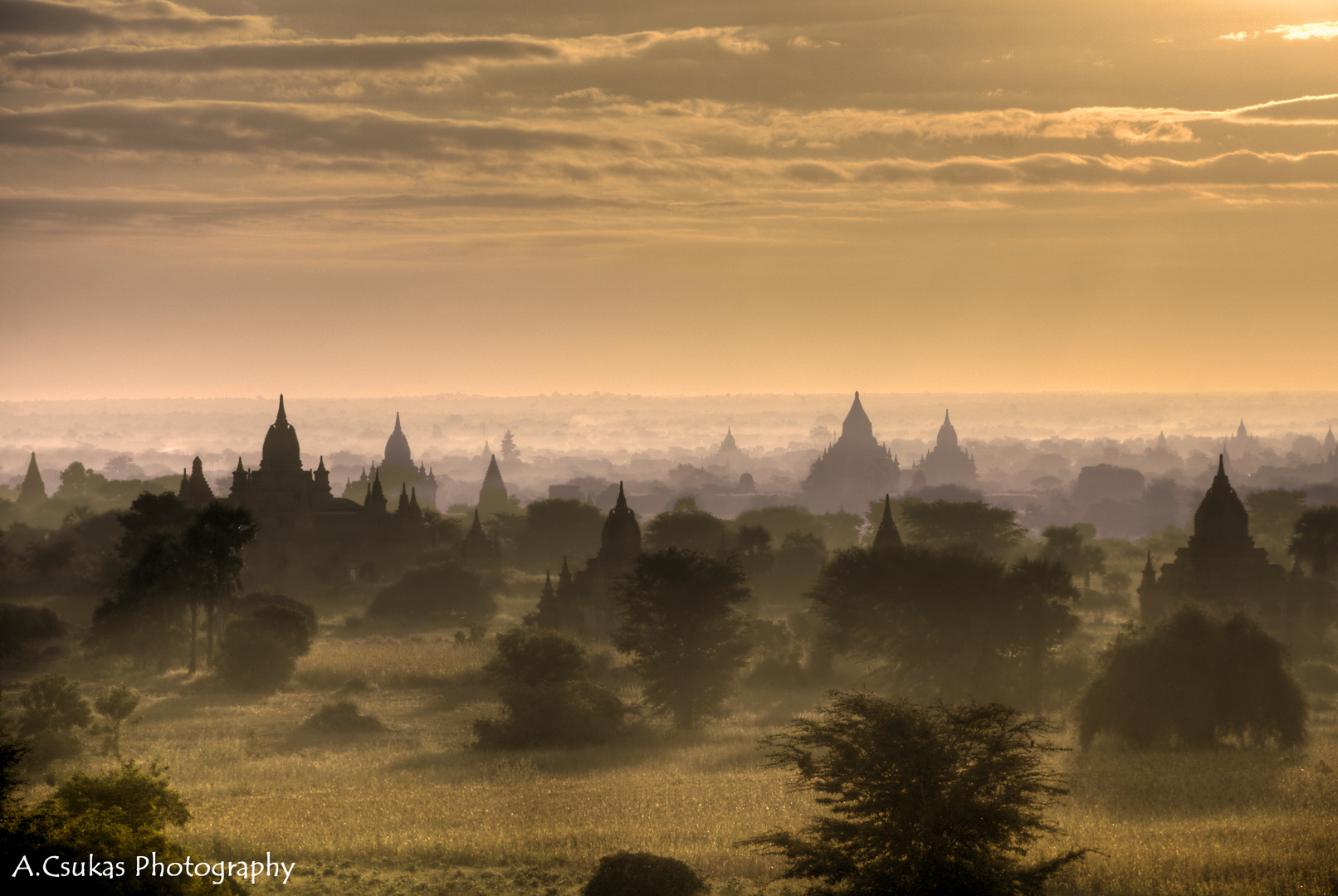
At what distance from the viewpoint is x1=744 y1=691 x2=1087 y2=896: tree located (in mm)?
19922

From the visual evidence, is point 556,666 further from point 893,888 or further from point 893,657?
point 893,888

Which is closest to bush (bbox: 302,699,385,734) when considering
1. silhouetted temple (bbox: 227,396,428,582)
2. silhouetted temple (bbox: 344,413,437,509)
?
silhouetted temple (bbox: 227,396,428,582)

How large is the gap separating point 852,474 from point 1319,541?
117109mm

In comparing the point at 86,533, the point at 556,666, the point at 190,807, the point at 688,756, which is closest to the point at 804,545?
the point at 556,666

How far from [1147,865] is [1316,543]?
153 ft

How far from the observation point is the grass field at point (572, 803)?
2627cm

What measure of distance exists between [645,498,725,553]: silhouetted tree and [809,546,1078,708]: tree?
3760cm

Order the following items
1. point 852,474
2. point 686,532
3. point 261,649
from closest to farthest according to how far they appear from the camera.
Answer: point 261,649
point 686,532
point 852,474

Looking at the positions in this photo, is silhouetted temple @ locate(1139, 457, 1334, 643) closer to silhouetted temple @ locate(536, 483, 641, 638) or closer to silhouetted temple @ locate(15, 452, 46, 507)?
silhouetted temple @ locate(536, 483, 641, 638)

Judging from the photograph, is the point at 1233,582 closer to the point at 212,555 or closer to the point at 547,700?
the point at 547,700

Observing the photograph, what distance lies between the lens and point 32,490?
143 m

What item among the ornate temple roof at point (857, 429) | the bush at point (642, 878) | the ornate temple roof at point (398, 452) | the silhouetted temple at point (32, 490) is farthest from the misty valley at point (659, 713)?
the ornate temple roof at point (857, 429)

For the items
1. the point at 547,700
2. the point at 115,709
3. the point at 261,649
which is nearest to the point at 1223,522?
the point at 547,700

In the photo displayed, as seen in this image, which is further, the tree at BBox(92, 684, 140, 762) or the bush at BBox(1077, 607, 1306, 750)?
the bush at BBox(1077, 607, 1306, 750)
